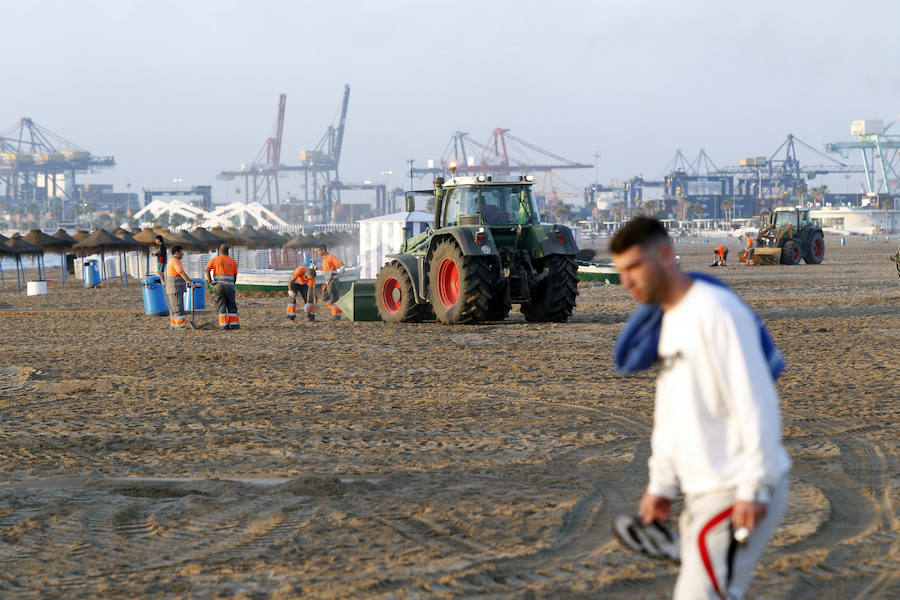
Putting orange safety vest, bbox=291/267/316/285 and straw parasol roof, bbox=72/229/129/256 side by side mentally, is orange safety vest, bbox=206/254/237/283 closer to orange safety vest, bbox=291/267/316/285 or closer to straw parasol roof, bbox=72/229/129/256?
orange safety vest, bbox=291/267/316/285

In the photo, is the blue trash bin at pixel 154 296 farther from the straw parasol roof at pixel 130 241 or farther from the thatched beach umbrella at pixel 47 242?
the thatched beach umbrella at pixel 47 242

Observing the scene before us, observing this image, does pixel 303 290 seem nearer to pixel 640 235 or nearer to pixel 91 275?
pixel 640 235

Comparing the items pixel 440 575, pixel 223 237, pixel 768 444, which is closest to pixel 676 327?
pixel 768 444

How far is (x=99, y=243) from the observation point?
3534cm

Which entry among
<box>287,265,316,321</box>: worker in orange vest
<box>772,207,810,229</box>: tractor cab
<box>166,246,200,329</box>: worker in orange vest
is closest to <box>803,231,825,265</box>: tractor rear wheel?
<box>772,207,810,229</box>: tractor cab

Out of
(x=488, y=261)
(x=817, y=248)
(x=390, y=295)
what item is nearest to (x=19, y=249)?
(x=390, y=295)

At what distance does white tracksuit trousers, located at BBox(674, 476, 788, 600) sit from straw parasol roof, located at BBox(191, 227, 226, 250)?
133 ft

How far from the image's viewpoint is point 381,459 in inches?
279

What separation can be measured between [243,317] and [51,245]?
19.4 m

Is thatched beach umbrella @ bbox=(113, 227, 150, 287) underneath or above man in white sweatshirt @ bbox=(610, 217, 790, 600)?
above

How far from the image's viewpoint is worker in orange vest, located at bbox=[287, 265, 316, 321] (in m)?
18.8

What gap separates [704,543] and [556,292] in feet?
44.8

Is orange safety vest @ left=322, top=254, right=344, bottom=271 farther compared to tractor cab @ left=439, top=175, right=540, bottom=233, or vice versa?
orange safety vest @ left=322, top=254, right=344, bottom=271

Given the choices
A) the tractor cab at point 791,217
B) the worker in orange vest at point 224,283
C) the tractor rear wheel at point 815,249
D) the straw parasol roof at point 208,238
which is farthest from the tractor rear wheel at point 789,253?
the worker in orange vest at point 224,283
